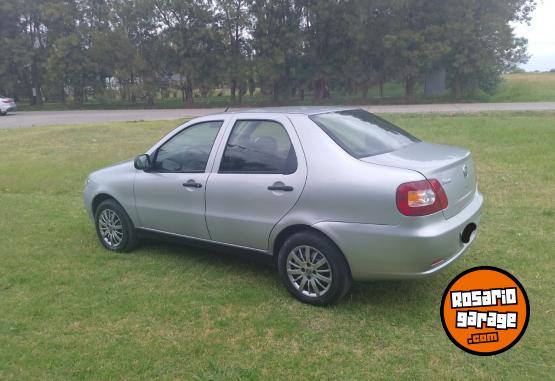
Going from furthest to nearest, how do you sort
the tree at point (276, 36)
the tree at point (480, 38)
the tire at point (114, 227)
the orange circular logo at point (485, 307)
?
the tree at point (276, 36) → the tree at point (480, 38) → the tire at point (114, 227) → the orange circular logo at point (485, 307)

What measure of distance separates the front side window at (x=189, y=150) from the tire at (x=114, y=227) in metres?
0.79

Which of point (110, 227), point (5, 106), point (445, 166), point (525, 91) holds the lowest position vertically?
point (110, 227)

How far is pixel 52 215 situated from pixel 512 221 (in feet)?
20.8

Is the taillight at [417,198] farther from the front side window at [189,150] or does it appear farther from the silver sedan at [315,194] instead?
the front side window at [189,150]

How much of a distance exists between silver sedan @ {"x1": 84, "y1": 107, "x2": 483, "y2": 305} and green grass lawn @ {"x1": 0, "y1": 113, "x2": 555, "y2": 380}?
395mm

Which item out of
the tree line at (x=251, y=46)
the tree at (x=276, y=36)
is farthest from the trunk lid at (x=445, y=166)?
the tree at (x=276, y=36)

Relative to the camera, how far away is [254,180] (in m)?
4.02

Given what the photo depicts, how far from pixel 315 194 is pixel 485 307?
148 cm

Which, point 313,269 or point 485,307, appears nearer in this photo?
point 485,307

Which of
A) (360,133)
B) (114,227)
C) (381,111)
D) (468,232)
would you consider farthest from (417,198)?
(381,111)

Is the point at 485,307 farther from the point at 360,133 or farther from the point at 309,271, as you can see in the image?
the point at 360,133

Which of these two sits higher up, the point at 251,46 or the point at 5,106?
the point at 251,46

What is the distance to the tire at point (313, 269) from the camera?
3.66m

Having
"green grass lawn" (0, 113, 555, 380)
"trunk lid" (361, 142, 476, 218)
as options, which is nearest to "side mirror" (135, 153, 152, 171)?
"green grass lawn" (0, 113, 555, 380)
